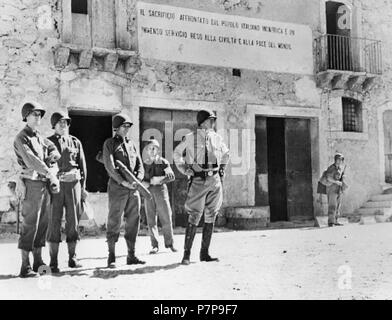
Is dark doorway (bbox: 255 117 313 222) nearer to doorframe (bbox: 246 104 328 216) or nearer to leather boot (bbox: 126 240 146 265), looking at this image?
doorframe (bbox: 246 104 328 216)

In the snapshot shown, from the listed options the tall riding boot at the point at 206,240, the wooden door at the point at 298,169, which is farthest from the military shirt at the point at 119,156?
the wooden door at the point at 298,169

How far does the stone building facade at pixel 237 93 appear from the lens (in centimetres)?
1184

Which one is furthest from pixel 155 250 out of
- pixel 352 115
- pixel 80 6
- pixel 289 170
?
pixel 352 115

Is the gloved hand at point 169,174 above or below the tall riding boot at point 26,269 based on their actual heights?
above

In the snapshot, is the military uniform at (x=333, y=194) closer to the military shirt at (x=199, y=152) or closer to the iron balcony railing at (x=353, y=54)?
the iron balcony railing at (x=353, y=54)

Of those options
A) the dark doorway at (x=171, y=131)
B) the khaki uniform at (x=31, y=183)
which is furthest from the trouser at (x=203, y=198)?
the dark doorway at (x=171, y=131)

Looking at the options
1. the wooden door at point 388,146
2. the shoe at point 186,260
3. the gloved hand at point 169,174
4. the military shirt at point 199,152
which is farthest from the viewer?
the wooden door at point 388,146

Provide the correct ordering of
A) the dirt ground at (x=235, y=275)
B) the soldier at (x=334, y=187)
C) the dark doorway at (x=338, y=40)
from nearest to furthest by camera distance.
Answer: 1. the dirt ground at (x=235, y=275)
2. the soldier at (x=334, y=187)
3. the dark doorway at (x=338, y=40)

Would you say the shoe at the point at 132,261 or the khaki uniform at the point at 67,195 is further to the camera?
the shoe at the point at 132,261

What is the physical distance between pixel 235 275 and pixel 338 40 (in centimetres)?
1092

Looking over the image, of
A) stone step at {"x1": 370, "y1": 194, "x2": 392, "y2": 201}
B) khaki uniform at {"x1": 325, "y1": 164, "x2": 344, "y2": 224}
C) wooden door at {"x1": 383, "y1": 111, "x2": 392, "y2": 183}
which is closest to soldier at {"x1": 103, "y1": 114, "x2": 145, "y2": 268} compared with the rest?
khaki uniform at {"x1": 325, "y1": 164, "x2": 344, "y2": 224}

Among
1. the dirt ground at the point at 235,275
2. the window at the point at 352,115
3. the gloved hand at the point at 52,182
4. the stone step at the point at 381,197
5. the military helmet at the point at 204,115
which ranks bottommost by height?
the dirt ground at the point at 235,275

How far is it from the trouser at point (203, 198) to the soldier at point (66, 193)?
4.31 feet
